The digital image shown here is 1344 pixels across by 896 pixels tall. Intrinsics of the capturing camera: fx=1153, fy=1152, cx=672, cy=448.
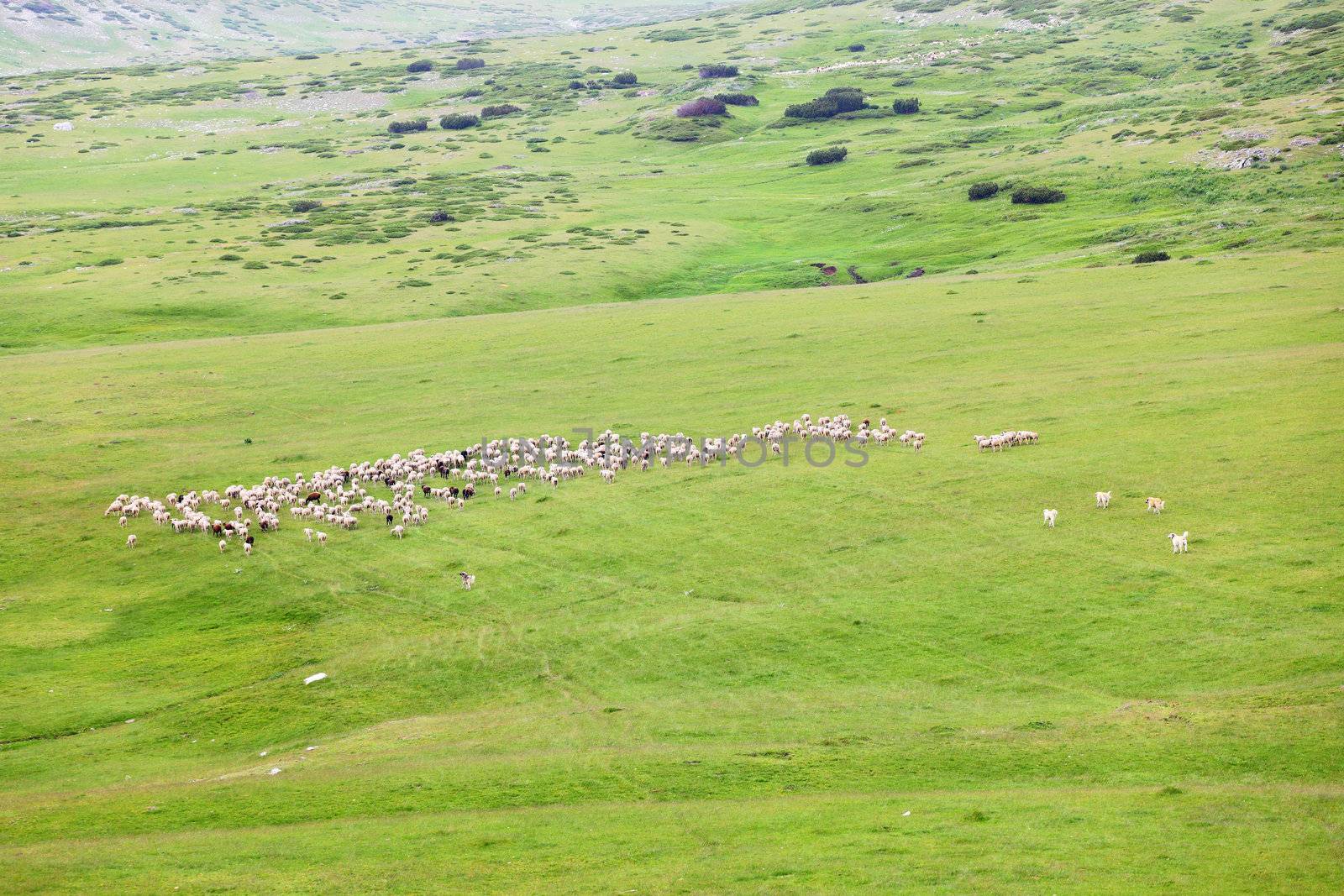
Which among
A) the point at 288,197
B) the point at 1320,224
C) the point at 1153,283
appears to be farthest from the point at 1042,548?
the point at 288,197

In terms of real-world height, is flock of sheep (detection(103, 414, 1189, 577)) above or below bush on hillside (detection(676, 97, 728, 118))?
below

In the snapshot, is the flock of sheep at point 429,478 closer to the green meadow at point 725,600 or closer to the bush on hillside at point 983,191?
the green meadow at point 725,600

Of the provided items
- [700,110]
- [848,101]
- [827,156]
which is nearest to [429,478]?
[827,156]

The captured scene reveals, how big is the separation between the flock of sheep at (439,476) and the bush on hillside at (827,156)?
11156 cm

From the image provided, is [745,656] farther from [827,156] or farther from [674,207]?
[827,156]

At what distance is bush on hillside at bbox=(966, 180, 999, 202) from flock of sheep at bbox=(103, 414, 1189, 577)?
228ft

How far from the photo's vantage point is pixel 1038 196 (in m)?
105

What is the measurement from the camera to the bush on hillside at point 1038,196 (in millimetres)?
104650

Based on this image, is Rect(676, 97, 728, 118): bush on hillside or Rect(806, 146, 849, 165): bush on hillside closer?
Rect(806, 146, 849, 165): bush on hillside

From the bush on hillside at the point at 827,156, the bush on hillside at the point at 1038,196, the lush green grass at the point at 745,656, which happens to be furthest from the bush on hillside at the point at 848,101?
the lush green grass at the point at 745,656

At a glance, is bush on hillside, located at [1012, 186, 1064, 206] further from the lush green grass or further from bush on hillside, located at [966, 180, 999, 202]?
the lush green grass

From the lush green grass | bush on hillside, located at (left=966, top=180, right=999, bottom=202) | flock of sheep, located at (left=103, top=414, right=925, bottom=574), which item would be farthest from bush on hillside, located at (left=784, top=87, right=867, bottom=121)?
flock of sheep, located at (left=103, top=414, right=925, bottom=574)

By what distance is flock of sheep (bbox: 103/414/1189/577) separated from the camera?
44.2 metres

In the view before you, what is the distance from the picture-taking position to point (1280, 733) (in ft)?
78.1
